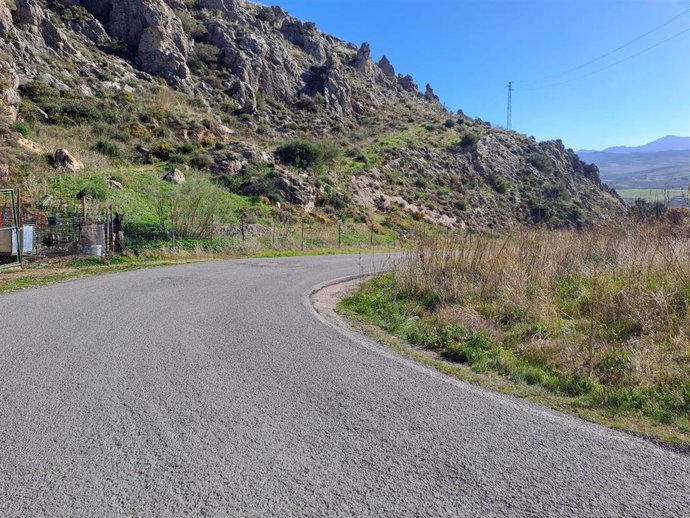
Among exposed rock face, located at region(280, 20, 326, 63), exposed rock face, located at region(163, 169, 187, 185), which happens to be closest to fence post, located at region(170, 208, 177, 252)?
exposed rock face, located at region(163, 169, 187, 185)

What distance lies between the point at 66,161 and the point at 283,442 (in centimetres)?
2900

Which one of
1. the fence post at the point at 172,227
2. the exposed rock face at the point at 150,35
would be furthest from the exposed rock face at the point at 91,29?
the fence post at the point at 172,227

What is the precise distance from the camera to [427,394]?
4461 millimetres

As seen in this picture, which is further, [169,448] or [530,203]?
[530,203]

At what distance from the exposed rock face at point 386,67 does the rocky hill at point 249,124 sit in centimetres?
1371

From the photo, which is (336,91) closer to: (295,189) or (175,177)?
(295,189)

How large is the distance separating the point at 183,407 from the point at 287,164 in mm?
37802

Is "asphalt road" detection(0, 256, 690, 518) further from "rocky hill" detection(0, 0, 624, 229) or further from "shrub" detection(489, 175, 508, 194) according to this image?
"shrub" detection(489, 175, 508, 194)

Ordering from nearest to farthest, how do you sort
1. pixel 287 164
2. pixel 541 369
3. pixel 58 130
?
pixel 541 369 → pixel 58 130 → pixel 287 164

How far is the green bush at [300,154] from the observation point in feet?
134

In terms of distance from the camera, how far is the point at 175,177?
29328 millimetres

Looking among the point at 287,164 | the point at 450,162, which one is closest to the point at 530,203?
the point at 450,162

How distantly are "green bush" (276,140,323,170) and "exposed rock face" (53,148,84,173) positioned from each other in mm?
16977

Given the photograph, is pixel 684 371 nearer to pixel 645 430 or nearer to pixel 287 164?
pixel 645 430
